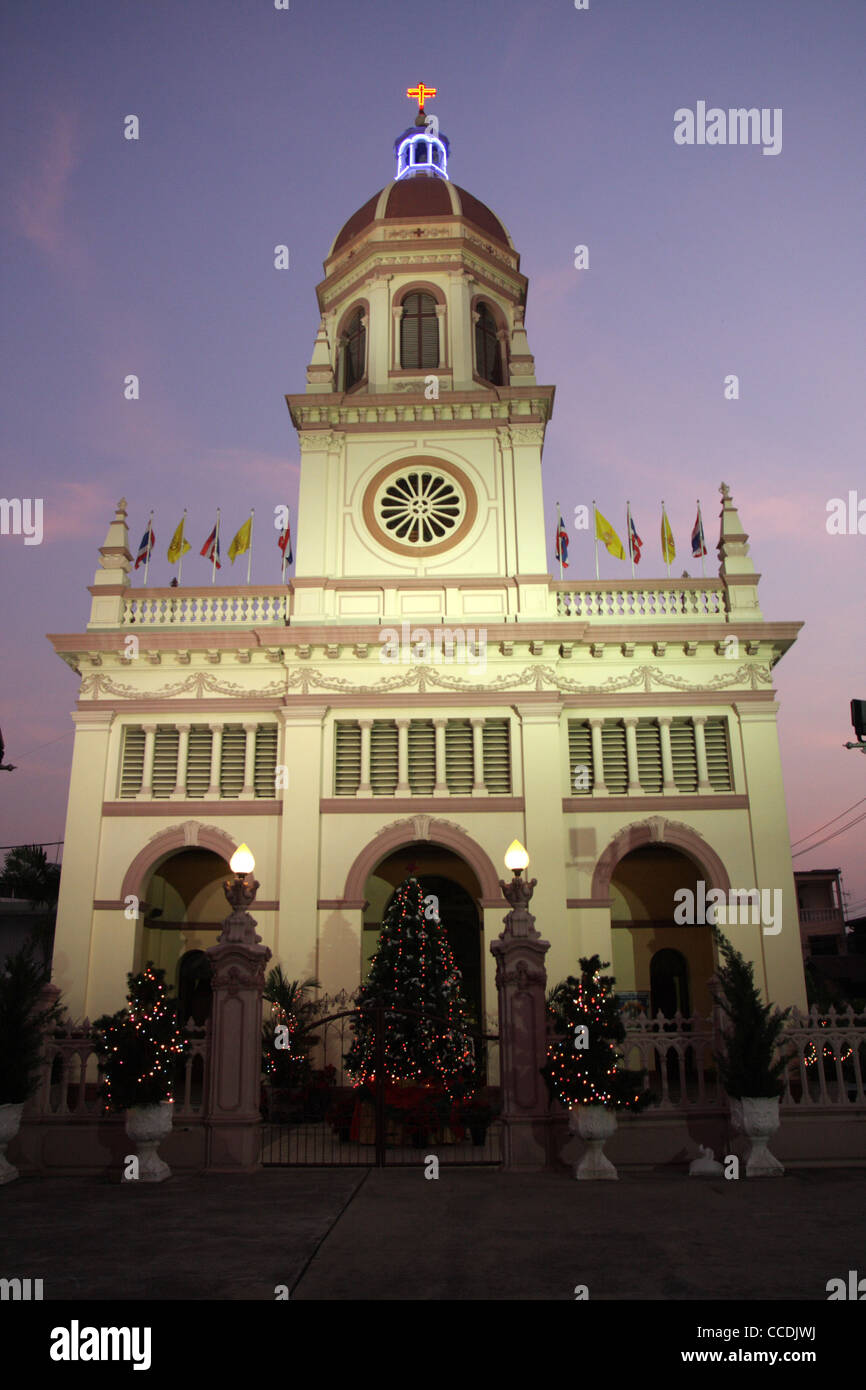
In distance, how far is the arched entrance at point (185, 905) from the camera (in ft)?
83.9

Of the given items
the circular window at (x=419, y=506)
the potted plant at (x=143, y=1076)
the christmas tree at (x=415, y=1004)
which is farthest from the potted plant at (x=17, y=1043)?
the circular window at (x=419, y=506)

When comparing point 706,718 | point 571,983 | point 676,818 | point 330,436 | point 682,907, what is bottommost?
point 571,983

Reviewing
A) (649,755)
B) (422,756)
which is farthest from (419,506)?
(649,755)

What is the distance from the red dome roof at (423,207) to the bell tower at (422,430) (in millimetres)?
79

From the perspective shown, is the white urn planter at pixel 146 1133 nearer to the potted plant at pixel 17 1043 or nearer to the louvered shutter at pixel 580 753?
the potted plant at pixel 17 1043

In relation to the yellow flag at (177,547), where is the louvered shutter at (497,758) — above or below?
below

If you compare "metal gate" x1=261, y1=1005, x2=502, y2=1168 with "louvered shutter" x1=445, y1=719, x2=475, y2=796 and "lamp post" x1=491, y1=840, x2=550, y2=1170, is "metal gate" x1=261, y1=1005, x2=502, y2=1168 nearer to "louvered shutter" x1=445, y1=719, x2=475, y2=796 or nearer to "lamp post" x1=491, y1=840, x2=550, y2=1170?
"lamp post" x1=491, y1=840, x2=550, y2=1170

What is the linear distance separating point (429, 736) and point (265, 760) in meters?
4.11

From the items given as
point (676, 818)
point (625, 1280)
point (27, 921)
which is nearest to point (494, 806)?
point (676, 818)

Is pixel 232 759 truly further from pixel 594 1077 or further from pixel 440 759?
pixel 594 1077

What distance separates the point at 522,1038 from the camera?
1429 centimetres

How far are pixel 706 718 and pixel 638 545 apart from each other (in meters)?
5.28
